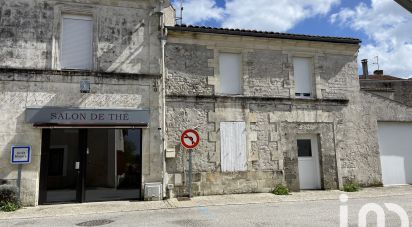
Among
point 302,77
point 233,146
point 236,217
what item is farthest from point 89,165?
point 302,77

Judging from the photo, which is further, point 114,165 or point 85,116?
point 114,165

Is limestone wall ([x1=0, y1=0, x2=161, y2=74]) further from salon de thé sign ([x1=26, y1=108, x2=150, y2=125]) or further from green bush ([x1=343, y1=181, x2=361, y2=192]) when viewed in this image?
green bush ([x1=343, y1=181, x2=361, y2=192])

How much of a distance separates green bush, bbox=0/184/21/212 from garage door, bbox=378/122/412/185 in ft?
39.4

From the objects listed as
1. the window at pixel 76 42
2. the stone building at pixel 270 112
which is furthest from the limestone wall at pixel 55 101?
the stone building at pixel 270 112

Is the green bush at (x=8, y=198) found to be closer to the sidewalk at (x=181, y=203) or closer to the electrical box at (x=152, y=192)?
the sidewalk at (x=181, y=203)

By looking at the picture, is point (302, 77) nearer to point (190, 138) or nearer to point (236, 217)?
point (190, 138)

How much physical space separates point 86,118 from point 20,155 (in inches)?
75.9

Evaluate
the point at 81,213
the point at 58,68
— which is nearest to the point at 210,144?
the point at 81,213

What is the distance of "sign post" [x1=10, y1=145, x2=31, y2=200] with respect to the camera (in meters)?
9.17

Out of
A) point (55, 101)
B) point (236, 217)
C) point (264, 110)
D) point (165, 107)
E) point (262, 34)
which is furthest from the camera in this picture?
point (262, 34)

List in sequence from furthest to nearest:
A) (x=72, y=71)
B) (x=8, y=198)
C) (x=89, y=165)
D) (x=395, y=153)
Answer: (x=395, y=153) → (x=89, y=165) → (x=72, y=71) → (x=8, y=198)

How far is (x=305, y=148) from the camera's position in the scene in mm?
12125

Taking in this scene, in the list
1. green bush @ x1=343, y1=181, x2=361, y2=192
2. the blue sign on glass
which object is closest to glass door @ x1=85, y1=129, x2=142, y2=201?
the blue sign on glass

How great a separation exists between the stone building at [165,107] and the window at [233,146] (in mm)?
34
